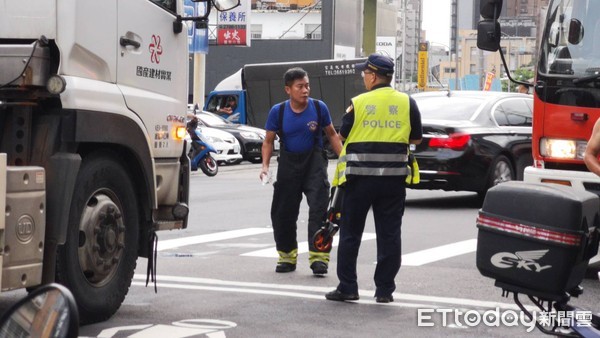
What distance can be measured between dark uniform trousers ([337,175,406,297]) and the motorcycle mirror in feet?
19.7

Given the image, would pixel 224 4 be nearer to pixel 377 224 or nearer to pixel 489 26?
pixel 377 224

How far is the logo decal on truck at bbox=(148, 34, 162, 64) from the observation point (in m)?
8.70

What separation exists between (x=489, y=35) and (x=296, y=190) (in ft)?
7.49

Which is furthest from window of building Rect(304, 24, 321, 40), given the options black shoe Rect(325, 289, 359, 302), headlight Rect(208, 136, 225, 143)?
black shoe Rect(325, 289, 359, 302)

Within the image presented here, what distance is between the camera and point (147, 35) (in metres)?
8.60

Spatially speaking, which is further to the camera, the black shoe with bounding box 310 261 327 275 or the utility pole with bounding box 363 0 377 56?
the utility pole with bounding box 363 0 377 56

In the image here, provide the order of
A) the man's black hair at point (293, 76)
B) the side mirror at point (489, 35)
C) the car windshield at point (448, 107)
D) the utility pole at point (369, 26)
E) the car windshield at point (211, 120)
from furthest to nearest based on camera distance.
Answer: the utility pole at point (369, 26)
the car windshield at point (211, 120)
the car windshield at point (448, 107)
the man's black hair at point (293, 76)
the side mirror at point (489, 35)

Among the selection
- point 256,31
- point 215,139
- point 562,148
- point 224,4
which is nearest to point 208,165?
point 215,139

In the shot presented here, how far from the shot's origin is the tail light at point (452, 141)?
1770cm

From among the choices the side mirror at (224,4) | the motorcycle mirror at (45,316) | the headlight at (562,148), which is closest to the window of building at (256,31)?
the headlight at (562,148)

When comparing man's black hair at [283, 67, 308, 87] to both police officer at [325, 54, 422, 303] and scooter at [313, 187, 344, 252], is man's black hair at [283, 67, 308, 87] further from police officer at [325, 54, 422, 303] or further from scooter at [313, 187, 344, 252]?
police officer at [325, 54, 422, 303]

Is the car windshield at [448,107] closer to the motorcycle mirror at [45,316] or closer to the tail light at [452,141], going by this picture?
the tail light at [452,141]

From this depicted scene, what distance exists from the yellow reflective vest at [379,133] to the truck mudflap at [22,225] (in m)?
2.92

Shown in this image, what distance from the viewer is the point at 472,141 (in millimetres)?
17766
